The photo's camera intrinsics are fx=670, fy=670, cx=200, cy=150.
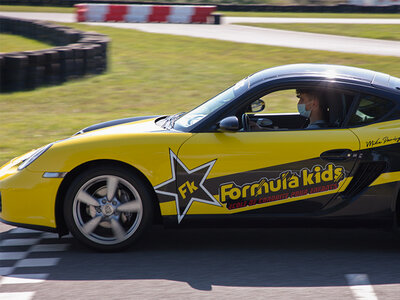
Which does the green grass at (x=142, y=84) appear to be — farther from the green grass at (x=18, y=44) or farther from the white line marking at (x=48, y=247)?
the white line marking at (x=48, y=247)

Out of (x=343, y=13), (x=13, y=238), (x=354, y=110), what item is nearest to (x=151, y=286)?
(x=13, y=238)

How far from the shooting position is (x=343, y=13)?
3036cm

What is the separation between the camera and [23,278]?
4.72 m

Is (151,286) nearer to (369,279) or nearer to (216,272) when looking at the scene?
(216,272)

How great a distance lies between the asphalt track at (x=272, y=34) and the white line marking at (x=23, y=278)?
14.0m

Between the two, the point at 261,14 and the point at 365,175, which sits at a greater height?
the point at 365,175

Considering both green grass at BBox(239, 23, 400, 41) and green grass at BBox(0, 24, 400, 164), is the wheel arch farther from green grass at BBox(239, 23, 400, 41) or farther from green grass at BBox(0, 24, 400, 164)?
green grass at BBox(239, 23, 400, 41)

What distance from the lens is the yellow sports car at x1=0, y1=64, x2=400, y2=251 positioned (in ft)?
16.5

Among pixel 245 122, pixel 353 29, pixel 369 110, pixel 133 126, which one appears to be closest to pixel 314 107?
pixel 369 110

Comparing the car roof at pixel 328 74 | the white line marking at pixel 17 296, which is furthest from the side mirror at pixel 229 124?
the white line marking at pixel 17 296

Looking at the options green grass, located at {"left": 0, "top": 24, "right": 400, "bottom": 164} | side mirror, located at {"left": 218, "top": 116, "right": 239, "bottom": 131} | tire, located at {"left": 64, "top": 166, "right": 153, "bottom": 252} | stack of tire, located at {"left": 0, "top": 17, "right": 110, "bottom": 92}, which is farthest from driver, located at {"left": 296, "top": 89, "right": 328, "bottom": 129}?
stack of tire, located at {"left": 0, "top": 17, "right": 110, "bottom": 92}

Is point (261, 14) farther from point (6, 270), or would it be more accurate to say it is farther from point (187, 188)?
point (6, 270)

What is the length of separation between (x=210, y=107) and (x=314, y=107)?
85 centimetres

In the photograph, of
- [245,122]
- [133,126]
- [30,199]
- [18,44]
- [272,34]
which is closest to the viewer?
[30,199]
